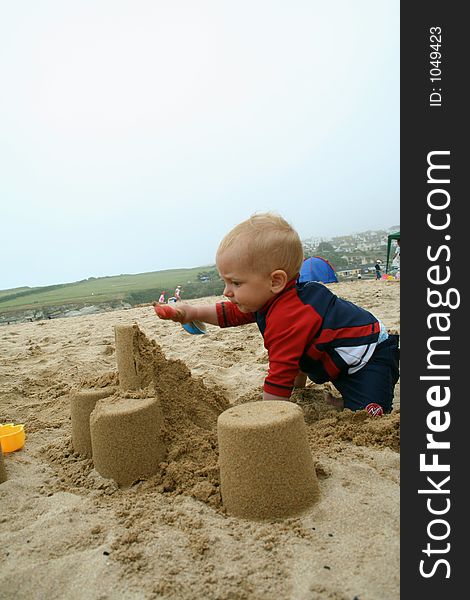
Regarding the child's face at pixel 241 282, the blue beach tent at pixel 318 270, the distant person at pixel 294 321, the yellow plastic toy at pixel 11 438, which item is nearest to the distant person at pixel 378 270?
the blue beach tent at pixel 318 270

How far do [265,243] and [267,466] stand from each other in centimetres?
91

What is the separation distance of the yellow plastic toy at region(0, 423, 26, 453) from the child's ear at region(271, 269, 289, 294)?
1.23m

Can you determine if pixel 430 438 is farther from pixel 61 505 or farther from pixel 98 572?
pixel 61 505

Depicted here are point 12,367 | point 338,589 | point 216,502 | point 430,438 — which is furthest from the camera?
point 12,367

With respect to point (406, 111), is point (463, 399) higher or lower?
lower

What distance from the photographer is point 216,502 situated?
4.59 feet

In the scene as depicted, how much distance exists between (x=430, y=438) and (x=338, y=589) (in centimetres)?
38

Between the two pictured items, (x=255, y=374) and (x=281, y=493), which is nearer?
(x=281, y=493)

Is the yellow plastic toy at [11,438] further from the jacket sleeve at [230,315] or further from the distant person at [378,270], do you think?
the distant person at [378,270]

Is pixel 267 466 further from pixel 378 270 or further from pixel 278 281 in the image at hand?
pixel 378 270

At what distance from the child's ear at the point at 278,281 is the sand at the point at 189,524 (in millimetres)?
549

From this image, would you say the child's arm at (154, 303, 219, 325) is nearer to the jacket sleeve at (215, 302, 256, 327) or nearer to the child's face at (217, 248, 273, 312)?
the jacket sleeve at (215, 302, 256, 327)

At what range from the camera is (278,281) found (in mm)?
1977

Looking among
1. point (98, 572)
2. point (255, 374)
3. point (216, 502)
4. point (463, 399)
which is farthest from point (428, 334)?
point (255, 374)
